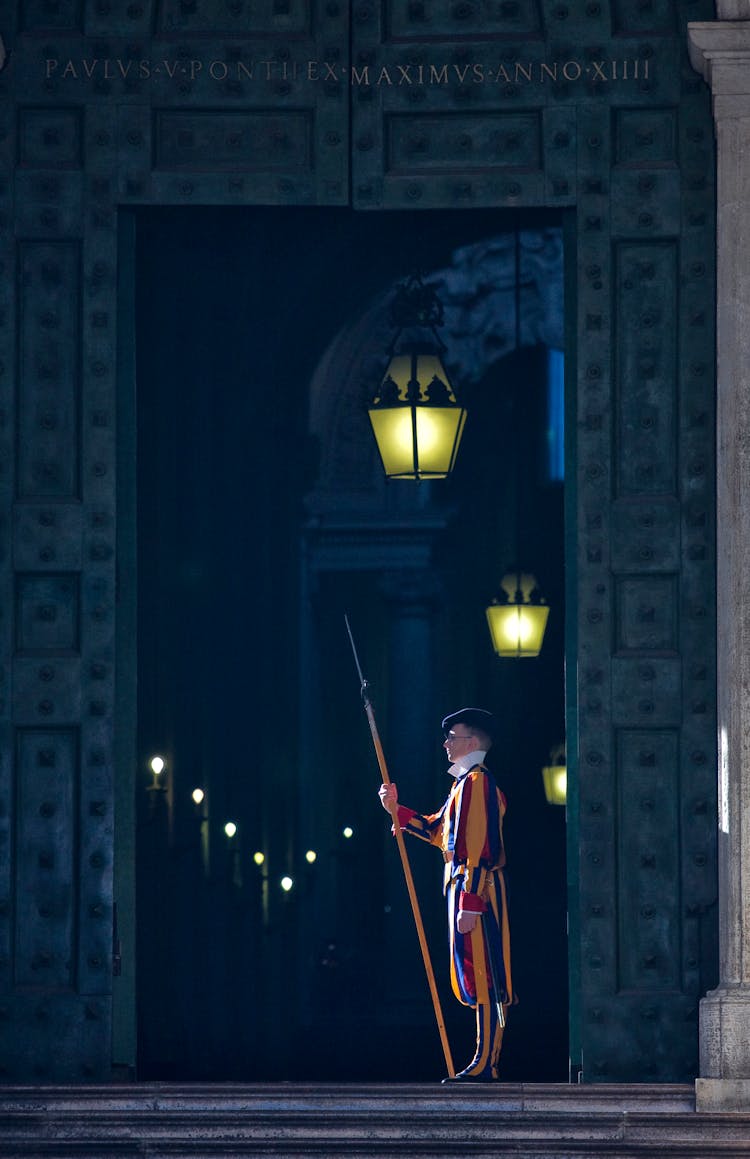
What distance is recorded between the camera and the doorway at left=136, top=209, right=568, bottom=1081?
552 inches

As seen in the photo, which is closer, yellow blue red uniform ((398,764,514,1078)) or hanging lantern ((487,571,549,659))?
yellow blue red uniform ((398,764,514,1078))

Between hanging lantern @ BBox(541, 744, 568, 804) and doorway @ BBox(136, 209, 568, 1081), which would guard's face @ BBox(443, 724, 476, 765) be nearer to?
doorway @ BBox(136, 209, 568, 1081)

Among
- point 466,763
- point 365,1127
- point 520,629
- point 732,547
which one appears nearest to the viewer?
point 365,1127

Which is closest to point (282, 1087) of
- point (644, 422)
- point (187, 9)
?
point (644, 422)

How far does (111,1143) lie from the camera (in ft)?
30.5

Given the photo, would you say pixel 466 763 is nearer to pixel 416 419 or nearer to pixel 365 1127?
pixel 416 419

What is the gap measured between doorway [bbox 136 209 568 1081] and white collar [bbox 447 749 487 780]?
1.76 metres

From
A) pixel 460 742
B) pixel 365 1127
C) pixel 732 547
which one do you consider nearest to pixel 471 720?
pixel 460 742

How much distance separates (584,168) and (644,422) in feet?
3.79

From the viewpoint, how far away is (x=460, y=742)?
10938 millimetres

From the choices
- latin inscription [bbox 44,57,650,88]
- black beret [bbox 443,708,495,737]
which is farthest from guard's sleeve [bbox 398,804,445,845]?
latin inscription [bbox 44,57,650,88]

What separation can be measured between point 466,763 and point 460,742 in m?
0.11

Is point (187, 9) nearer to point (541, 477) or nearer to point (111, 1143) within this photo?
point (111, 1143)

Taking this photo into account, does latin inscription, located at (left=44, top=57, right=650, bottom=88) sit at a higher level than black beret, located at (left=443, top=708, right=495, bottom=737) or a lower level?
higher
